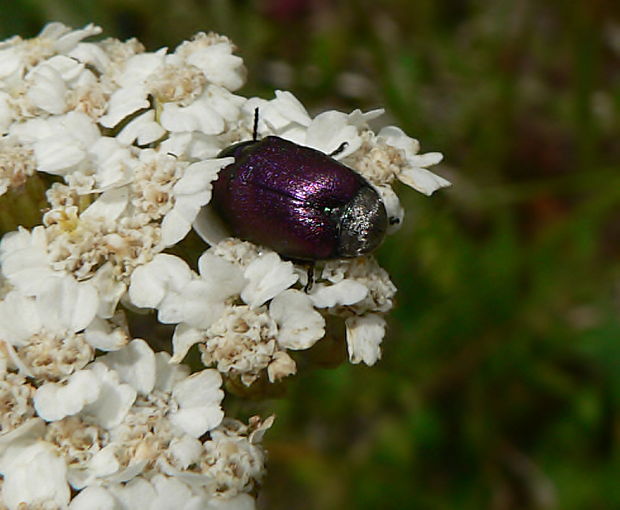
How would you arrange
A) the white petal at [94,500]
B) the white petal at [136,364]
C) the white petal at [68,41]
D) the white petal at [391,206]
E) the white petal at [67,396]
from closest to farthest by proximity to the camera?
the white petal at [94,500] → the white petal at [67,396] → the white petal at [136,364] → the white petal at [391,206] → the white petal at [68,41]

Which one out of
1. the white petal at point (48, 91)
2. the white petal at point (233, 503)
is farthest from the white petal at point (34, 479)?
the white petal at point (48, 91)

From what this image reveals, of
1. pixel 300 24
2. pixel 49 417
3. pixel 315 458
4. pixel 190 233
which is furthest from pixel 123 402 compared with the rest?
pixel 300 24

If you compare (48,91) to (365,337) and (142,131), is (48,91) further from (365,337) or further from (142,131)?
(365,337)

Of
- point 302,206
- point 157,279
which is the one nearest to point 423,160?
point 302,206

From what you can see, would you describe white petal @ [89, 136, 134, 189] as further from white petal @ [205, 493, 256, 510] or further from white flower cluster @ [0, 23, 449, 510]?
white petal @ [205, 493, 256, 510]

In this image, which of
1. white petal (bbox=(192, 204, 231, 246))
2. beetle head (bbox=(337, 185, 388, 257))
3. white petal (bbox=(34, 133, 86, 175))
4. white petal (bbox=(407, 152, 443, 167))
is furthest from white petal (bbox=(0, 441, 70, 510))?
white petal (bbox=(407, 152, 443, 167))

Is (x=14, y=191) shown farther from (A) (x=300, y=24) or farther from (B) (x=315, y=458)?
(A) (x=300, y=24)

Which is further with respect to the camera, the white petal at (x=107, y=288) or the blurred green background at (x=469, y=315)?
the blurred green background at (x=469, y=315)

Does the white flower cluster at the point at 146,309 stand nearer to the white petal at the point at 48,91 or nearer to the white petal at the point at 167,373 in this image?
the white petal at the point at 167,373
